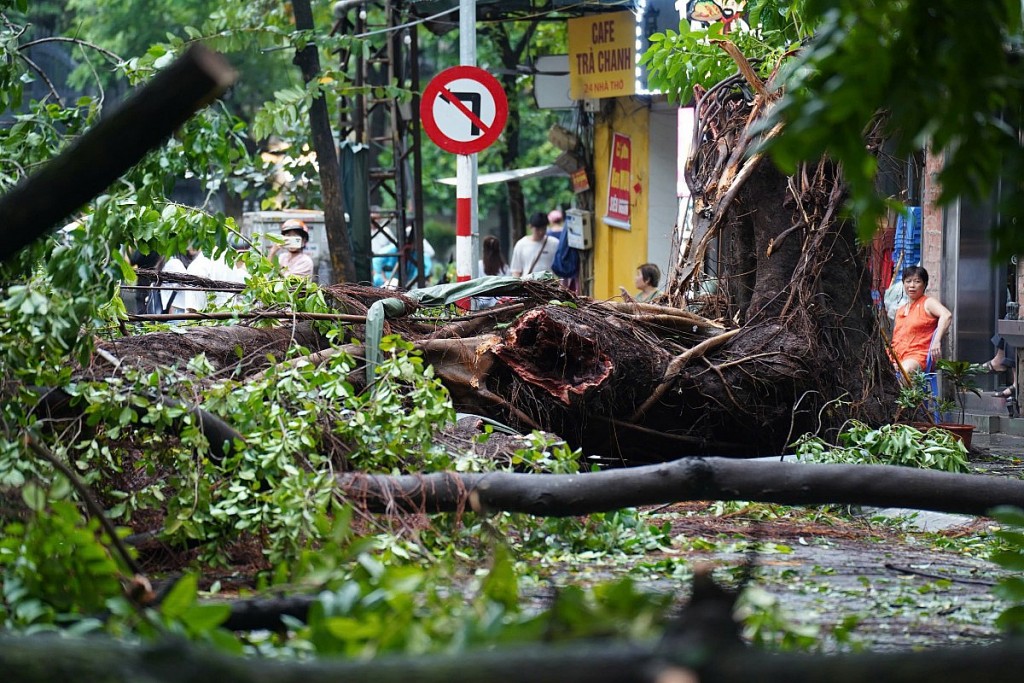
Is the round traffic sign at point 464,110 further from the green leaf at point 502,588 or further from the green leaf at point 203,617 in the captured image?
the green leaf at point 203,617

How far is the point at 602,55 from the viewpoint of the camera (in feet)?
56.5

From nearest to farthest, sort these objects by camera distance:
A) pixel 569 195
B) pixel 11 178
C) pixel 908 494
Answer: pixel 908 494
pixel 11 178
pixel 569 195

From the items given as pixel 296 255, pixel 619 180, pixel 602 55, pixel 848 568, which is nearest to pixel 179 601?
pixel 848 568

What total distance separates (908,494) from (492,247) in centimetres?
1231

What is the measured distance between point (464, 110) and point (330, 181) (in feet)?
16.3

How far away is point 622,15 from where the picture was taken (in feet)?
54.8

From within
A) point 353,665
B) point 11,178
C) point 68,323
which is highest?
point 11,178

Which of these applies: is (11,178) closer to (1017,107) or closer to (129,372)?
(129,372)

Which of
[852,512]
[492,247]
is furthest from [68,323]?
[492,247]

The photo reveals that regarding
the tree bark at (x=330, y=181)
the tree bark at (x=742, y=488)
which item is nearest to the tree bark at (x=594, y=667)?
the tree bark at (x=742, y=488)

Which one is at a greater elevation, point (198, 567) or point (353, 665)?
point (353, 665)

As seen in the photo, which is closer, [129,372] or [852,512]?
[129,372]

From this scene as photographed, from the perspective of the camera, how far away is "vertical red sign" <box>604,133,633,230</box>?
736 inches

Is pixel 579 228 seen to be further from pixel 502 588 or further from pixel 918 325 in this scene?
pixel 502 588
